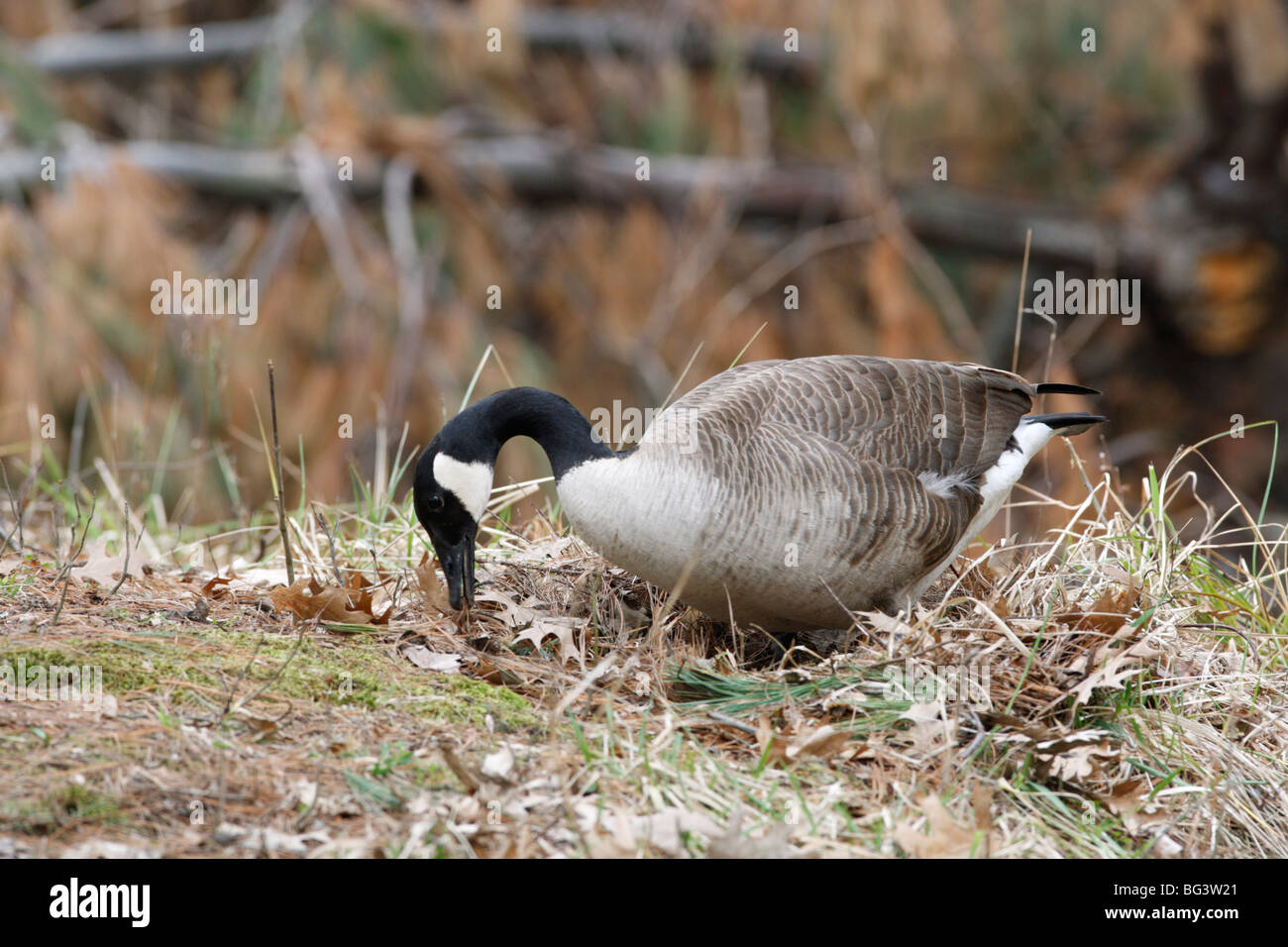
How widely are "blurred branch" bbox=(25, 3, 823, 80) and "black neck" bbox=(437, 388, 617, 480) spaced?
23.1 ft

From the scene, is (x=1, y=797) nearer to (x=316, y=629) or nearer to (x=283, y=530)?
(x=316, y=629)

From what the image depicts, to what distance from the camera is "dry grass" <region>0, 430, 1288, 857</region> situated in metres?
2.72

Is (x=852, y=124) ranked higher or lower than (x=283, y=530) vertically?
higher

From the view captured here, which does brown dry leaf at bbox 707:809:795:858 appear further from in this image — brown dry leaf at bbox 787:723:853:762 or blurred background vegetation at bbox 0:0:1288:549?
blurred background vegetation at bbox 0:0:1288:549

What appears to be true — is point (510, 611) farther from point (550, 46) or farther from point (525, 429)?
point (550, 46)

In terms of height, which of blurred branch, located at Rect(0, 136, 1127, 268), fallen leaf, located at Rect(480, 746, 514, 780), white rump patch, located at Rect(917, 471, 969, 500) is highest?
blurred branch, located at Rect(0, 136, 1127, 268)

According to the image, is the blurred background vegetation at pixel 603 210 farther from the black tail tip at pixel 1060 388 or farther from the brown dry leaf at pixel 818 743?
the brown dry leaf at pixel 818 743

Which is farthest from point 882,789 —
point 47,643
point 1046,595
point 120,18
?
point 120,18

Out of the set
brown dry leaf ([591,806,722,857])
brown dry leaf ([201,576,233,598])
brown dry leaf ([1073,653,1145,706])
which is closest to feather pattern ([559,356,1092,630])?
brown dry leaf ([1073,653,1145,706])

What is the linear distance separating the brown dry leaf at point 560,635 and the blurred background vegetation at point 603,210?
12.2 feet

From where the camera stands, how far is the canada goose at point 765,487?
3.61 meters

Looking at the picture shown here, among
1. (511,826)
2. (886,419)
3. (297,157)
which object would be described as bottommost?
(511,826)
